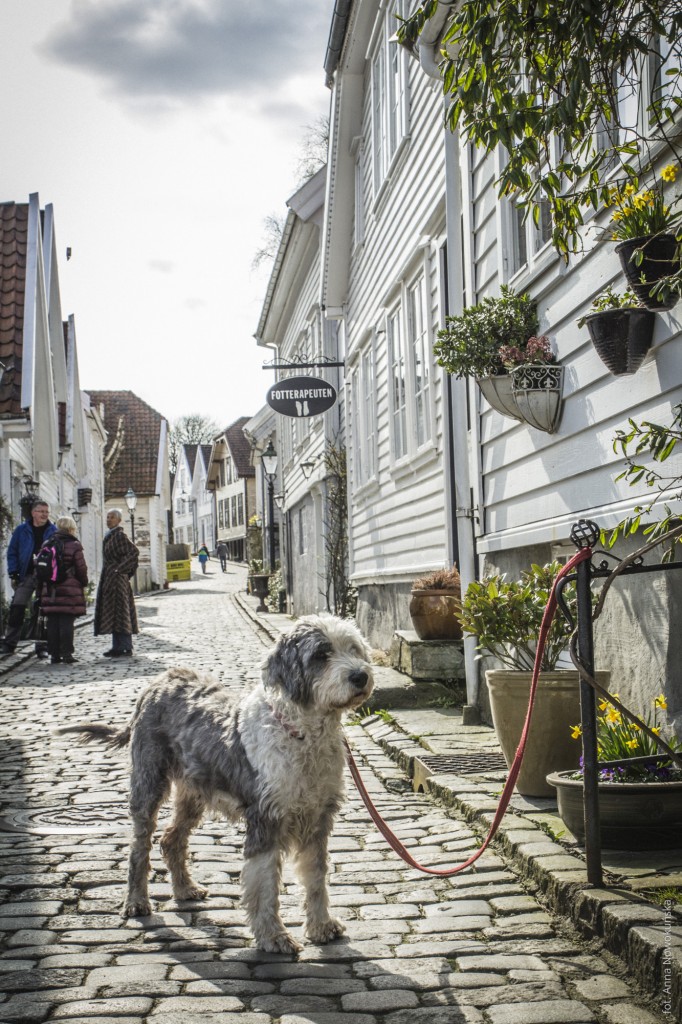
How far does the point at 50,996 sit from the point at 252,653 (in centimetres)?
1230

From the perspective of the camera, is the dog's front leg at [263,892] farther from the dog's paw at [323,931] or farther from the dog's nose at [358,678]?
the dog's nose at [358,678]

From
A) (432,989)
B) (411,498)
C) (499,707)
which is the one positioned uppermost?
(411,498)

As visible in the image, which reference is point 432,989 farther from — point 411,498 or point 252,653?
point 252,653

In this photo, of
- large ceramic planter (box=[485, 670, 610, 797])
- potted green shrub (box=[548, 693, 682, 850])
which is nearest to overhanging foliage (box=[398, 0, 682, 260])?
potted green shrub (box=[548, 693, 682, 850])

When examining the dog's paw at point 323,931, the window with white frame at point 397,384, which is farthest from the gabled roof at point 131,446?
the dog's paw at point 323,931

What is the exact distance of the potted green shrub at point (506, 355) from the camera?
6832 mm

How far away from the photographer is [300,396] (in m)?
16.4

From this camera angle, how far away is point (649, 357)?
17.6 feet

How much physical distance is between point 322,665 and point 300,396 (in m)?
12.5

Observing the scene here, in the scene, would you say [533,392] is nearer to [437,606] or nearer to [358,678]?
[437,606]

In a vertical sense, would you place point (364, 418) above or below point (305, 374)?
below

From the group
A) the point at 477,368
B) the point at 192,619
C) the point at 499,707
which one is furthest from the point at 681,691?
the point at 192,619

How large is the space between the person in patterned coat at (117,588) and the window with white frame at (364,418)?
3.41 meters

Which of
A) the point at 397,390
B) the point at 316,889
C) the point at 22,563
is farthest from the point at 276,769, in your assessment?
the point at 22,563
